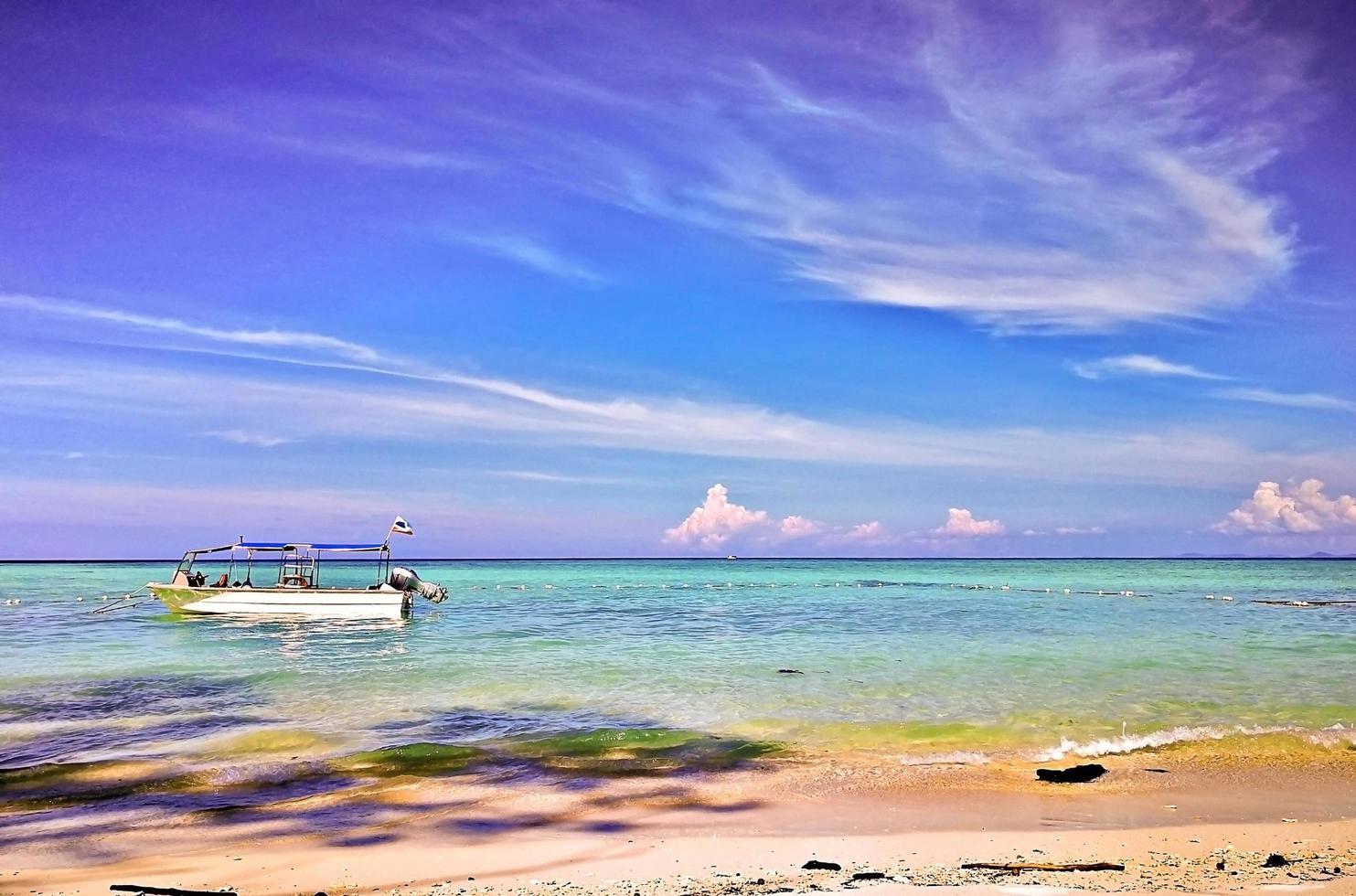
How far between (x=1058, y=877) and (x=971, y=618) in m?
32.8

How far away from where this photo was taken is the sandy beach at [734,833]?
23.8ft

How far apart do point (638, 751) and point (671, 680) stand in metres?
6.51

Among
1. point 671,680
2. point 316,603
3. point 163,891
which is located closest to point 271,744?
point 163,891

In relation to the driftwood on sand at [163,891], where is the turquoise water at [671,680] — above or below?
below

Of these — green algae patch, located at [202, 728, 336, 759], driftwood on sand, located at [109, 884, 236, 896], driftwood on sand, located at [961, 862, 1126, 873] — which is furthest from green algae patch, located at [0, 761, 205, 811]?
driftwood on sand, located at [961, 862, 1126, 873]

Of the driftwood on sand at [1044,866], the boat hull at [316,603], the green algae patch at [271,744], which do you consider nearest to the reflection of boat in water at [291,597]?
the boat hull at [316,603]

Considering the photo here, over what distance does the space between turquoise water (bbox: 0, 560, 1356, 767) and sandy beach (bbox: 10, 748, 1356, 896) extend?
245cm

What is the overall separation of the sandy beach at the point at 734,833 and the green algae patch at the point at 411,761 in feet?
1.61

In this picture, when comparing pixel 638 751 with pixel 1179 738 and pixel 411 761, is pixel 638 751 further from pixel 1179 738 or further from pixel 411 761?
pixel 1179 738

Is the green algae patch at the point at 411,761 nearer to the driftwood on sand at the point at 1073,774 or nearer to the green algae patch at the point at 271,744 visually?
the green algae patch at the point at 271,744

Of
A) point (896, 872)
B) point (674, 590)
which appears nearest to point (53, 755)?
point (896, 872)

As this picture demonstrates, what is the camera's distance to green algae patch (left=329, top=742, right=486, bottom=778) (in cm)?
1159

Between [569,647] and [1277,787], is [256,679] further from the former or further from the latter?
[1277,787]

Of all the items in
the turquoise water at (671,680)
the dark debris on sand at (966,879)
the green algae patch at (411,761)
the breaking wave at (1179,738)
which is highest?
the dark debris on sand at (966,879)
